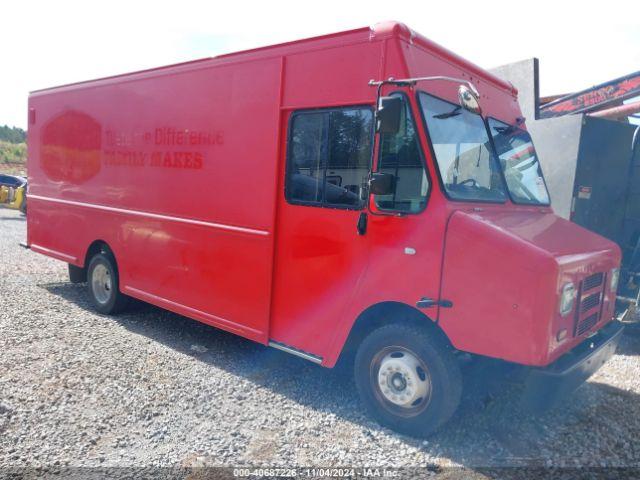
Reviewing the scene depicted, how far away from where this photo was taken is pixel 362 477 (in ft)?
10.3

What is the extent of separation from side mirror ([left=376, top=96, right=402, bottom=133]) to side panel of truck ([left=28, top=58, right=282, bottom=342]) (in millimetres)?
1211

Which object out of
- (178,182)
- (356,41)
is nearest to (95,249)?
(178,182)

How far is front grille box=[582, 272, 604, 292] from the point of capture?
11.6ft

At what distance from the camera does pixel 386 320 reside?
3.90 m

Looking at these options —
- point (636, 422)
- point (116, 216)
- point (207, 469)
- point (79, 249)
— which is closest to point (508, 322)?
point (636, 422)

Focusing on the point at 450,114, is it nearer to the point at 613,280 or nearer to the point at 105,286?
the point at 613,280

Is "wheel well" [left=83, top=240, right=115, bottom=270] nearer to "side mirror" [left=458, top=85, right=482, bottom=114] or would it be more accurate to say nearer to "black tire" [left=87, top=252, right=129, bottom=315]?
"black tire" [left=87, top=252, right=129, bottom=315]

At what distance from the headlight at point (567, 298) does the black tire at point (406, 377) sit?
0.79 m

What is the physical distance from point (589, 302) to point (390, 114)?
6.62ft

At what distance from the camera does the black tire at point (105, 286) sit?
6359 millimetres

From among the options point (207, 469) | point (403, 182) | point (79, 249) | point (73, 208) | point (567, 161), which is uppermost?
point (567, 161)

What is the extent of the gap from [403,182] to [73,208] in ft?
17.0

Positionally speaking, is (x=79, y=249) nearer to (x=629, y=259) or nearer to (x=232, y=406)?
(x=232, y=406)

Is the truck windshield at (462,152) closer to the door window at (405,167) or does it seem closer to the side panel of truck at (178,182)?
the door window at (405,167)
